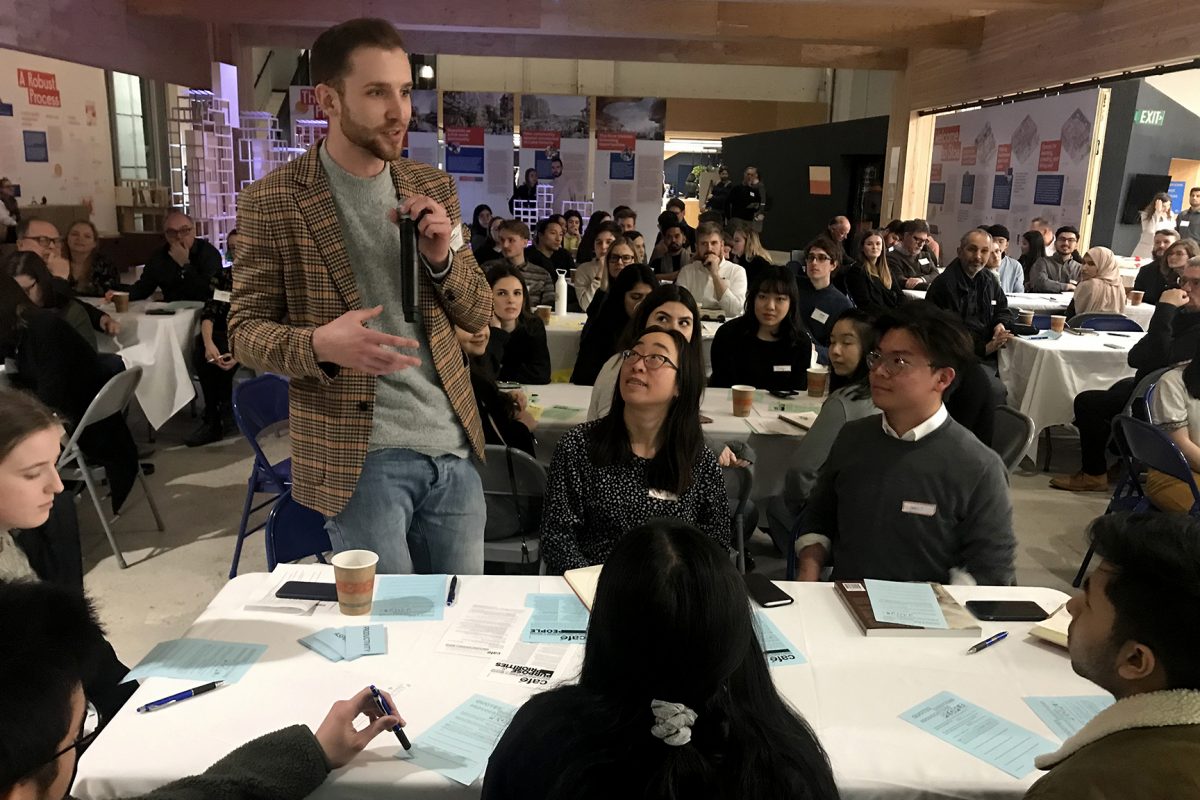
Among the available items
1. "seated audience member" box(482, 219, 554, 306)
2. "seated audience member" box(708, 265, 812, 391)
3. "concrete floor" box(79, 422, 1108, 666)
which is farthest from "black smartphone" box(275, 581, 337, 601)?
"seated audience member" box(482, 219, 554, 306)

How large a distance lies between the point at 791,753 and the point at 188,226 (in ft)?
21.2

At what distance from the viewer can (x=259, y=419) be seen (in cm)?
370

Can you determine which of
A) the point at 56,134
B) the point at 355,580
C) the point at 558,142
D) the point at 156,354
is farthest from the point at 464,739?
the point at 558,142

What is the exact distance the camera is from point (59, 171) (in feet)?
26.0

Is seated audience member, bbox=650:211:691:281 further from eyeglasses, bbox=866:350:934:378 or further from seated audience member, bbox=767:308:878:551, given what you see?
eyeglasses, bbox=866:350:934:378

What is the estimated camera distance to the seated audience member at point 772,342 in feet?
14.5

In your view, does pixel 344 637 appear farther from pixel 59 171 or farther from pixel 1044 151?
pixel 1044 151

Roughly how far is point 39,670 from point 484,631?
0.97 m

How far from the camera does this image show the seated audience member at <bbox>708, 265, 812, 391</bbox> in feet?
14.5

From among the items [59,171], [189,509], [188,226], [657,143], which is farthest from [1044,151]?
[59,171]

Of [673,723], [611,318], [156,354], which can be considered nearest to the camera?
[673,723]

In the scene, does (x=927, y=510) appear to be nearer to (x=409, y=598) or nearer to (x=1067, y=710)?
(x=1067, y=710)

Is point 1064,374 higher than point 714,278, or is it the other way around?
point 714,278

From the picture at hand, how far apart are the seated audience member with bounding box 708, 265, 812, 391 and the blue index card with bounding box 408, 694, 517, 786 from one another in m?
3.16
